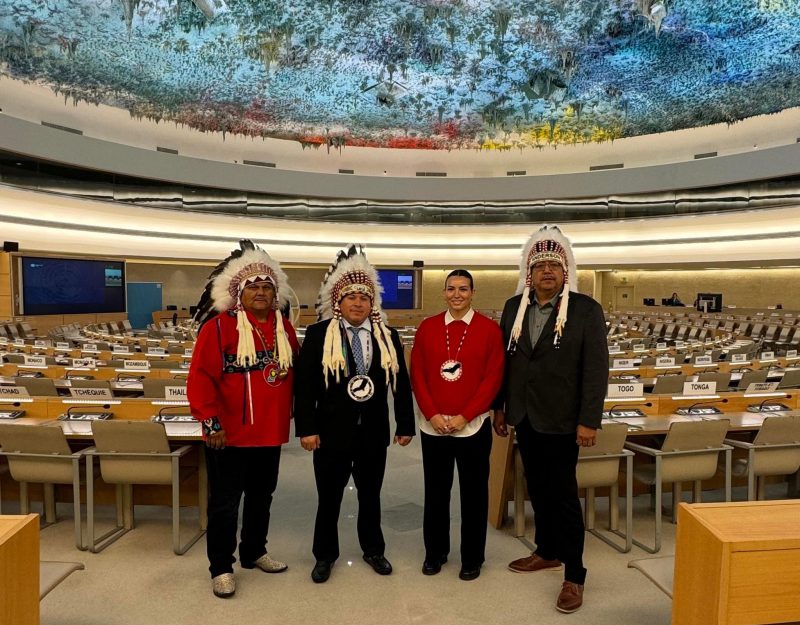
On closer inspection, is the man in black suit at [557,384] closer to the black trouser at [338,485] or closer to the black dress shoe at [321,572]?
the black trouser at [338,485]

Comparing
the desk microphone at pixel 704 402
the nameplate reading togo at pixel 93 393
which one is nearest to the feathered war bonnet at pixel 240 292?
the nameplate reading togo at pixel 93 393

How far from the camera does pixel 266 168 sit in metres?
18.3

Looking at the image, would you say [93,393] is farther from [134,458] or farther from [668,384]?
[668,384]

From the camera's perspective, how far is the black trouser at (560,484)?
112 inches

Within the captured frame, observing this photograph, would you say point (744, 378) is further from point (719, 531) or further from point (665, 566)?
point (719, 531)

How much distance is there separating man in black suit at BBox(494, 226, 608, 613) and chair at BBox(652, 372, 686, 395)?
3.20 m

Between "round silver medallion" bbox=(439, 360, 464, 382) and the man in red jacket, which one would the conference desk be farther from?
the man in red jacket

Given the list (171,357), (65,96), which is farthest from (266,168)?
(171,357)

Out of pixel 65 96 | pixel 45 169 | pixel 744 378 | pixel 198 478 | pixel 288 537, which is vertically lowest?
pixel 288 537

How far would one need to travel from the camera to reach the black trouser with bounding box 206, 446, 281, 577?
9.75 feet

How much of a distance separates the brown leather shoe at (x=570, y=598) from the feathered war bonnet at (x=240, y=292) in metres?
1.90

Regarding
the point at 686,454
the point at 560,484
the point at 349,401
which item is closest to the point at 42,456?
the point at 349,401

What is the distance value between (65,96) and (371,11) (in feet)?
29.2

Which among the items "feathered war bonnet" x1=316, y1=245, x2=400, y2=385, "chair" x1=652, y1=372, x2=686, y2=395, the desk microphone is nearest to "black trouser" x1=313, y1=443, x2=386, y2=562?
"feathered war bonnet" x1=316, y1=245, x2=400, y2=385
